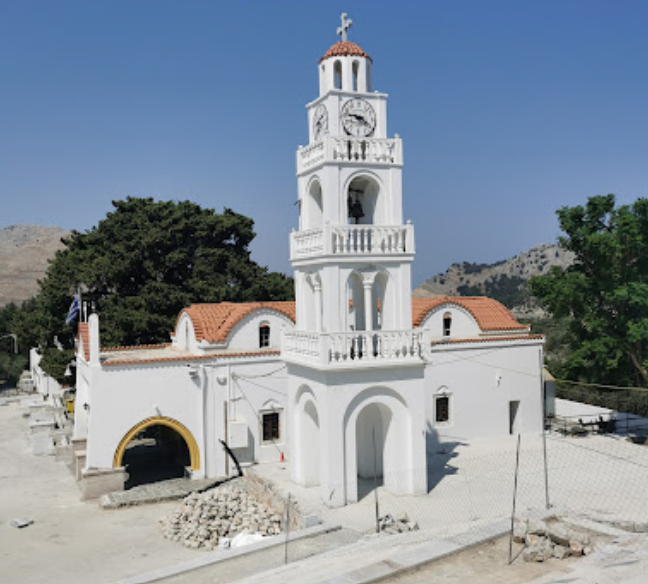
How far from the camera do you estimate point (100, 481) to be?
2100 centimetres

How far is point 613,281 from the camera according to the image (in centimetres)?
2448

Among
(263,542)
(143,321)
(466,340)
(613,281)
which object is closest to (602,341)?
(613,281)

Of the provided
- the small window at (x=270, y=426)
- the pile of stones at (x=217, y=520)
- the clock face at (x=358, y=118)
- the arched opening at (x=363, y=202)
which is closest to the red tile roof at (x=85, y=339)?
the small window at (x=270, y=426)

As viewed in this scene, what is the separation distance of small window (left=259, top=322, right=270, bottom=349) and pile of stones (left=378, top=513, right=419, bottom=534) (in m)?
9.67

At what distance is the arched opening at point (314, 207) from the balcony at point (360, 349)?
3022 millimetres

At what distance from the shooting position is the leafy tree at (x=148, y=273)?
3338 cm

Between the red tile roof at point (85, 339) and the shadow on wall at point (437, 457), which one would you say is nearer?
the shadow on wall at point (437, 457)

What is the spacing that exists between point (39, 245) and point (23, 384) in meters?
98.1

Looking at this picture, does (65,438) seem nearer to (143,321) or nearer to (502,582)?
(143,321)

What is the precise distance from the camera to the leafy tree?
3338cm

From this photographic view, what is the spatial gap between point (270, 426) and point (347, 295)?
8.13m

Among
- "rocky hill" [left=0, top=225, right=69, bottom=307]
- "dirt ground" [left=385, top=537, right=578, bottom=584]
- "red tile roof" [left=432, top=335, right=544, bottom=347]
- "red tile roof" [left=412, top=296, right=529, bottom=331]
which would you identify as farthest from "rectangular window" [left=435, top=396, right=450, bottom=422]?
"rocky hill" [left=0, top=225, right=69, bottom=307]

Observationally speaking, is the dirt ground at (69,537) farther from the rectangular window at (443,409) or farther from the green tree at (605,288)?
the green tree at (605,288)

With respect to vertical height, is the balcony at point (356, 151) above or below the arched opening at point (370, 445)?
above
